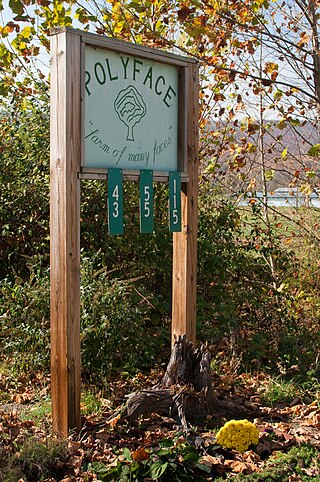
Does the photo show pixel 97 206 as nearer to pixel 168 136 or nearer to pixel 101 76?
pixel 168 136

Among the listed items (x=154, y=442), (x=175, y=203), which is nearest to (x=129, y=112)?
(x=175, y=203)

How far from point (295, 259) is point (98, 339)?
329 centimetres

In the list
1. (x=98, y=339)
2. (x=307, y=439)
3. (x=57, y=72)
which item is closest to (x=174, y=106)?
(x=57, y=72)

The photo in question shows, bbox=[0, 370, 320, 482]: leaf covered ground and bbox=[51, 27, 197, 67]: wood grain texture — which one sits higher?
bbox=[51, 27, 197, 67]: wood grain texture

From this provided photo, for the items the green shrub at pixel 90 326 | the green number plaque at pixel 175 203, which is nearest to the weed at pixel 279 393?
the green shrub at pixel 90 326

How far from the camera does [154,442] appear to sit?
434cm

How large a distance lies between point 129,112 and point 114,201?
675 mm

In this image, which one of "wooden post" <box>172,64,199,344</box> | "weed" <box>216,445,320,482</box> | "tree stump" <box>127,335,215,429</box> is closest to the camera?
"weed" <box>216,445,320,482</box>

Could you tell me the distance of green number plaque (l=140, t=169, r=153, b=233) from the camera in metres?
4.88

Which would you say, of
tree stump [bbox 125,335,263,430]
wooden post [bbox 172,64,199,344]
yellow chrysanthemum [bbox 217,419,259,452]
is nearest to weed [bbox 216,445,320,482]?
yellow chrysanthemum [bbox 217,419,259,452]

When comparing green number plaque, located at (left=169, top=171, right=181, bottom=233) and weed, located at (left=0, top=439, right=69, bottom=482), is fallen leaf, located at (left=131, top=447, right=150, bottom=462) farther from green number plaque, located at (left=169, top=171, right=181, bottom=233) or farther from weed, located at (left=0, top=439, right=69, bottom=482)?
green number plaque, located at (left=169, top=171, right=181, bottom=233)

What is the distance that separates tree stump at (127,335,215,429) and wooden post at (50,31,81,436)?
1.72 ft

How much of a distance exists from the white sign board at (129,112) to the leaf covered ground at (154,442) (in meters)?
1.80

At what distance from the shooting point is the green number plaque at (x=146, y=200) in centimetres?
488
